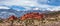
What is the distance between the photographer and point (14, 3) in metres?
2.35

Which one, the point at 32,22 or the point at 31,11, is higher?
the point at 31,11

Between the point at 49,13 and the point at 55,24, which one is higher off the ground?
the point at 49,13

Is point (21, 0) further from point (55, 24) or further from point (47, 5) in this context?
point (55, 24)

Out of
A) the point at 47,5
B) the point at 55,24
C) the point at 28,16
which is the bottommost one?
the point at 55,24

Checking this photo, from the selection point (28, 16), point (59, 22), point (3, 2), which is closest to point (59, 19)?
point (59, 22)

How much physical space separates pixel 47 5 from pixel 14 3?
565mm

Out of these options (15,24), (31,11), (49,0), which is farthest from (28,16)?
(49,0)

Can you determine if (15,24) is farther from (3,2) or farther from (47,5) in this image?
(47,5)

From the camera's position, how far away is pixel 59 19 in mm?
2287

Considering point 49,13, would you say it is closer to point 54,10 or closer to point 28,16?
point 54,10

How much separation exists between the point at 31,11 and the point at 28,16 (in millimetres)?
100

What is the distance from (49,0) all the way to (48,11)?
7.5 inches

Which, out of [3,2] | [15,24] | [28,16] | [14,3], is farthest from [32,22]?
[3,2]

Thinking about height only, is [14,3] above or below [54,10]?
above
